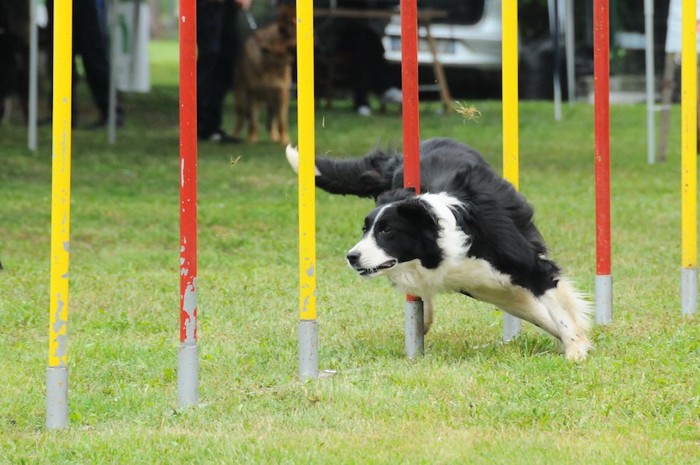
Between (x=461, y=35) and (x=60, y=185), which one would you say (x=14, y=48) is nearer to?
(x=461, y=35)

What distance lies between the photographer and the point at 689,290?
20.9 feet

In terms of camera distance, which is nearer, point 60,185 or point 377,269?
point 60,185

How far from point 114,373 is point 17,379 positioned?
397mm

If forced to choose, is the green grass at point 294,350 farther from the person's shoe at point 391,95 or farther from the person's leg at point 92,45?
Result: the person's shoe at point 391,95

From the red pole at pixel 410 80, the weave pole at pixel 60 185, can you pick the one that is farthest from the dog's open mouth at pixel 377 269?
the weave pole at pixel 60 185

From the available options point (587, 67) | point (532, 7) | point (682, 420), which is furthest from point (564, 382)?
point (532, 7)

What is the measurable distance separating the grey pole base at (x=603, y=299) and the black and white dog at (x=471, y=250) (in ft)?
1.75

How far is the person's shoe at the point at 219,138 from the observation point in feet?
47.6

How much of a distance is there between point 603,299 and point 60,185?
2914 millimetres

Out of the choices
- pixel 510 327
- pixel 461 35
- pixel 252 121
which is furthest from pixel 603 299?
pixel 461 35

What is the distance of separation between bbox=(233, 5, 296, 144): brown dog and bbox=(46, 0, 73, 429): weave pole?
10.1 m

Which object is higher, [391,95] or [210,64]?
[210,64]

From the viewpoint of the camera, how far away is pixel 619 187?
461 inches

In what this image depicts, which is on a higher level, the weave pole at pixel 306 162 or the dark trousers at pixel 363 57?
the dark trousers at pixel 363 57
